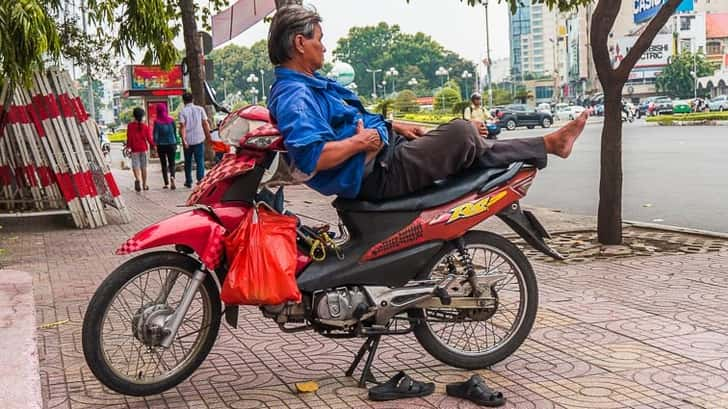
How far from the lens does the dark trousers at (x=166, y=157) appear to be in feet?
57.4

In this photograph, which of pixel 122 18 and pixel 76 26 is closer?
pixel 122 18

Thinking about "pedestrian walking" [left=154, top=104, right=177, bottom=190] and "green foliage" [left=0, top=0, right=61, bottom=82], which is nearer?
"green foliage" [left=0, top=0, right=61, bottom=82]

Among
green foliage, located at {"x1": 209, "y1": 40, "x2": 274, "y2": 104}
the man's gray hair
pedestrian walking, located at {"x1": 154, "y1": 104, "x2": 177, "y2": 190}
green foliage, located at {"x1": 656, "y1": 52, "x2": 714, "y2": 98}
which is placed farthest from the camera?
green foliage, located at {"x1": 209, "y1": 40, "x2": 274, "y2": 104}

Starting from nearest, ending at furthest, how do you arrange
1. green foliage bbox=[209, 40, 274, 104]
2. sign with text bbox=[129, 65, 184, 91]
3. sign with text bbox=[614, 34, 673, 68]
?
sign with text bbox=[129, 65, 184, 91]
sign with text bbox=[614, 34, 673, 68]
green foliage bbox=[209, 40, 274, 104]

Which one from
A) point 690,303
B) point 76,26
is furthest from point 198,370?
point 76,26

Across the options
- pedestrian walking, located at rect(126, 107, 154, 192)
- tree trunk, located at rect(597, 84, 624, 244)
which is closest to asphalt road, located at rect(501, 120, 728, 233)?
tree trunk, located at rect(597, 84, 624, 244)

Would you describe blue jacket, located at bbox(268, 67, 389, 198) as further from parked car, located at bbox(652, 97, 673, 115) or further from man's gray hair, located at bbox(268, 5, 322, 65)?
parked car, located at bbox(652, 97, 673, 115)

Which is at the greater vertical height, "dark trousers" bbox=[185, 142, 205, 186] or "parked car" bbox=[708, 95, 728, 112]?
"dark trousers" bbox=[185, 142, 205, 186]

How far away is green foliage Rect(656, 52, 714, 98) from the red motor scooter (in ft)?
285

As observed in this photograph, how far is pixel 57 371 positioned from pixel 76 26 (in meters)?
17.6

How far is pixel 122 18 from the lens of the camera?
11.9 meters

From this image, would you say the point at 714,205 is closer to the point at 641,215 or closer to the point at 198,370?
the point at 641,215

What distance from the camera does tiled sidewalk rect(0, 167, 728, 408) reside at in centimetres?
416

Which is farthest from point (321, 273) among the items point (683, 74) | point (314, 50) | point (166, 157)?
point (683, 74)
